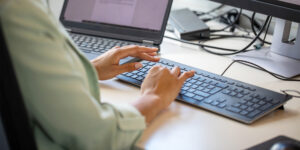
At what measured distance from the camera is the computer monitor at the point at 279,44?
1.08 meters

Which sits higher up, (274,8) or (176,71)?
(274,8)

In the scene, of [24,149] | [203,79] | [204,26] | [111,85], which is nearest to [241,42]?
[204,26]

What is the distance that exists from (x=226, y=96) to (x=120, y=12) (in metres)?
0.50

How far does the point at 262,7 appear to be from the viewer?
3.68 feet

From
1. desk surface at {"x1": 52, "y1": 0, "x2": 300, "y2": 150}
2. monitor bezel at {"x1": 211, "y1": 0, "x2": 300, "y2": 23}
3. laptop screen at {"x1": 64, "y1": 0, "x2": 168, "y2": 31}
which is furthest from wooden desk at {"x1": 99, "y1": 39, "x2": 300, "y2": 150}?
laptop screen at {"x1": 64, "y1": 0, "x2": 168, "y2": 31}

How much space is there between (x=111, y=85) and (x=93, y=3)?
0.39 m

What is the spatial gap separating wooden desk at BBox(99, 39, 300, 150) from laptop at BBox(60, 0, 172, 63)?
26cm

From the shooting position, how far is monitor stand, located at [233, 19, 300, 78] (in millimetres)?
1150

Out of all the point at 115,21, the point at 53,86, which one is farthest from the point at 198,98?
the point at 115,21

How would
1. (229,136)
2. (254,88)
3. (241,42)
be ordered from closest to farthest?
(229,136)
(254,88)
(241,42)

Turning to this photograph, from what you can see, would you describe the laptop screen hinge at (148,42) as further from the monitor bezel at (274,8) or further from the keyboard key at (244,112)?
the keyboard key at (244,112)

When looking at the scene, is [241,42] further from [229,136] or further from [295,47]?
[229,136]

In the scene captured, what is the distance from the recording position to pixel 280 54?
4.03 ft

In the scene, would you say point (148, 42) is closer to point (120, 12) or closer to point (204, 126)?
point (120, 12)
